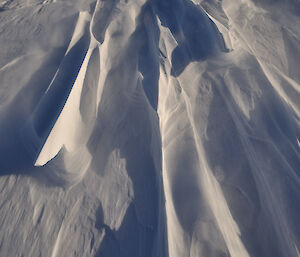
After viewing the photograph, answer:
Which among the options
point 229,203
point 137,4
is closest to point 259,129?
point 229,203

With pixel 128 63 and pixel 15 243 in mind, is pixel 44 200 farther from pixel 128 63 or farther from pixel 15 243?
pixel 128 63

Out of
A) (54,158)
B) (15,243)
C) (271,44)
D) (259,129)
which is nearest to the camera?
(15,243)

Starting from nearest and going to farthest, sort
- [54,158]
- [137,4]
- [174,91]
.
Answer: [54,158], [174,91], [137,4]

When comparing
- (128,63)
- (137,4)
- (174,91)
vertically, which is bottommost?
(174,91)

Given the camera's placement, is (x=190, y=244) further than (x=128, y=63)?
No

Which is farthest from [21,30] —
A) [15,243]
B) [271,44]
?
[271,44]

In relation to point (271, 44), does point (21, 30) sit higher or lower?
higher

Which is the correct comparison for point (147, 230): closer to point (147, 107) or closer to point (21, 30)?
point (147, 107)
